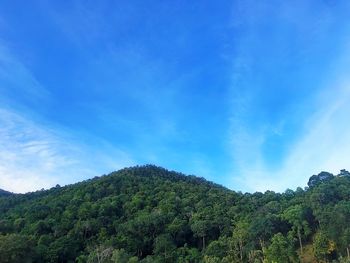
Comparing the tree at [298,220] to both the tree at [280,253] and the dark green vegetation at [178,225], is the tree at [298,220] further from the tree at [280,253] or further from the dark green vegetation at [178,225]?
the tree at [280,253]

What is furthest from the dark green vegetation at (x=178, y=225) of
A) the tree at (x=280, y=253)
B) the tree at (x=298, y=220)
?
the tree at (x=298, y=220)

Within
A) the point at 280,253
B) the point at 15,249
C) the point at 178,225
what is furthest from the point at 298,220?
the point at 15,249

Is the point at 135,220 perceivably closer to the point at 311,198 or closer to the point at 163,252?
the point at 163,252

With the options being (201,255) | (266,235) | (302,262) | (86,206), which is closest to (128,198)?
(86,206)

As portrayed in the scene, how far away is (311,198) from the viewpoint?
53.2m

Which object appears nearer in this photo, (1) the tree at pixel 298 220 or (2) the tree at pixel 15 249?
(2) the tree at pixel 15 249

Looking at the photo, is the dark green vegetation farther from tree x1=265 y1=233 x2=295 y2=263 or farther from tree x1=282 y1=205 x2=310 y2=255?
tree x1=282 y1=205 x2=310 y2=255

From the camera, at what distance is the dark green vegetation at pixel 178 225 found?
45.1m

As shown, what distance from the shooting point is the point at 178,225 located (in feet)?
197

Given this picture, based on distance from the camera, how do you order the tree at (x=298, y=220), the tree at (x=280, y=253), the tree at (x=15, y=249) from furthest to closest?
the tree at (x=298, y=220) < the tree at (x=280, y=253) < the tree at (x=15, y=249)

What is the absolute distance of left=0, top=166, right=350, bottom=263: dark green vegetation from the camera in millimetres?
45062

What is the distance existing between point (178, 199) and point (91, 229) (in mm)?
16553

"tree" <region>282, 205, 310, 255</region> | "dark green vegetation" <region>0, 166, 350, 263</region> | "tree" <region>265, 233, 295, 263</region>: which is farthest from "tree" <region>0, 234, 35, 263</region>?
"tree" <region>282, 205, 310, 255</region>

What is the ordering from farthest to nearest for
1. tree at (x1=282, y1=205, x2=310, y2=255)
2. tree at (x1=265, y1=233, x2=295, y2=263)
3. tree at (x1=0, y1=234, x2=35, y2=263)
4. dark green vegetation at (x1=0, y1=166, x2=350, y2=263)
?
1. tree at (x1=282, y1=205, x2=310, y2=255)
2. dark green vegetation at (x1=0, y1=166, x2=350, y2=263)
3. tree at (x1=265, y1=233, x2=295, y2=263)
4. tree at (x1=0, y1=234, x2=35, y2=263)
